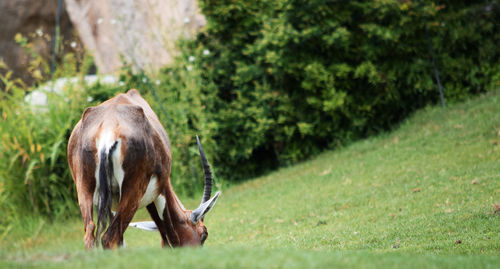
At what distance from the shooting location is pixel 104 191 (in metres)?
3.94

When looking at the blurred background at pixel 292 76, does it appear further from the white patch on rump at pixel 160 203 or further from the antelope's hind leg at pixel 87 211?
the antelope's hind leg at pixel 87 211

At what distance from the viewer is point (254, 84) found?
10500 mm

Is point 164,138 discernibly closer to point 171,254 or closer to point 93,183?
point 93,183

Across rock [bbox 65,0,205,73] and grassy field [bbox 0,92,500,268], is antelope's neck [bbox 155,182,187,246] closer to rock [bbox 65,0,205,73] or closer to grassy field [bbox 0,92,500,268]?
grassy field [bbox 0,92,500,268]

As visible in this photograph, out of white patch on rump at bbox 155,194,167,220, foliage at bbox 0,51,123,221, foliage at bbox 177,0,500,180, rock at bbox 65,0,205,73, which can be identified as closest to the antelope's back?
white patch on rump at bbox 155,194,167,220

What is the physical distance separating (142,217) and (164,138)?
4243mm

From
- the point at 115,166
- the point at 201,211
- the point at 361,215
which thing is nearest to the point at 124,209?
the point at 115,166

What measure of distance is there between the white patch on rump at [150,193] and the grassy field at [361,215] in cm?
73

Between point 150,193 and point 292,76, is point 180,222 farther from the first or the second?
point 292,76

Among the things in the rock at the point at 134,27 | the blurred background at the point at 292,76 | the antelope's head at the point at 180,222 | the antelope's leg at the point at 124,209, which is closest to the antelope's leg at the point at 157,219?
the antelope's head at the point at 180,222

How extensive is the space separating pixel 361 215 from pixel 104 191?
3.32 metres

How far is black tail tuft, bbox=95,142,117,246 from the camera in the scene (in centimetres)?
389

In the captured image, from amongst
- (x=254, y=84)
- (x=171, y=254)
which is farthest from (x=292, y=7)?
(x=171, y=254)

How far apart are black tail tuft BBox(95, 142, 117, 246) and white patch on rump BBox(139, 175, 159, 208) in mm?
436
